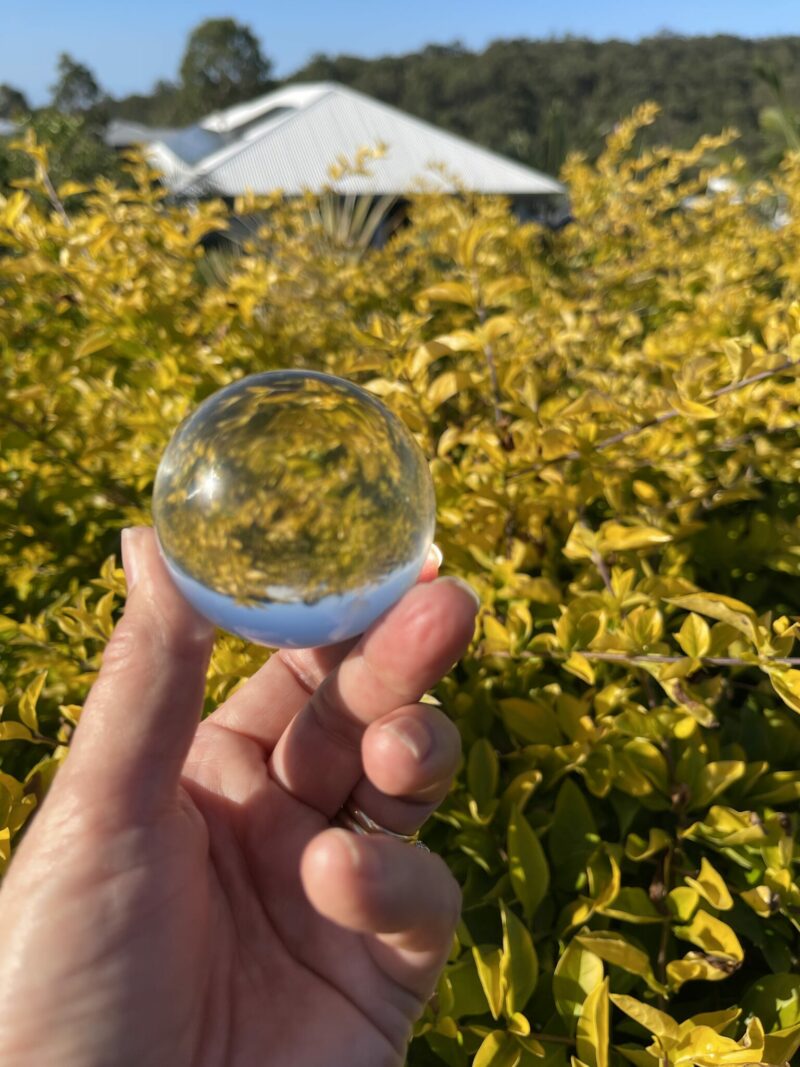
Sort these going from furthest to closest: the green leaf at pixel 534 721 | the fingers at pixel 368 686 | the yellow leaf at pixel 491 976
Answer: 1. the green leaf at pixel 534 721
2. the yellow leaf at pixel 491 976
3. the fingers at pixel 368 686

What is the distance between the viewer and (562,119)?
19938 millimetres

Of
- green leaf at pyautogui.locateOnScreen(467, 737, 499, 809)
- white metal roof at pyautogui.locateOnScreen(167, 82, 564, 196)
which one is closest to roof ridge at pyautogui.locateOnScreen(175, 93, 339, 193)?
white metal roof at pyautogui.locateOnScreen(167, 82, 564, 196)

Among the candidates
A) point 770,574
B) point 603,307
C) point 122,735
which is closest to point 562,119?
point 603,307

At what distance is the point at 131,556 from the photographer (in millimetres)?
927

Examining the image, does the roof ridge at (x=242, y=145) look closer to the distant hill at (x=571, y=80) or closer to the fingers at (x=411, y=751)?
the fingers at (x=411, y=751)

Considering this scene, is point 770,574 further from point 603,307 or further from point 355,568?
point 603,307

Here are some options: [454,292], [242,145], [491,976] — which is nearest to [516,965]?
[491,976]

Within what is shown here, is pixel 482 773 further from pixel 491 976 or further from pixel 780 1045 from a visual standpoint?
pixel 780 1045

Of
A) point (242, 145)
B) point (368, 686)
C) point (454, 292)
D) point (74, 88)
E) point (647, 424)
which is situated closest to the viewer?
point (368, 686)

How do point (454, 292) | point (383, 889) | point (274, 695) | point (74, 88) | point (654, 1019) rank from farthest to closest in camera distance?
point (74, 88) < point (454, 292) < point (274, 695) < point (654, 1019) < point (383, 889)

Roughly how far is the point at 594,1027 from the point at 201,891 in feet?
1.79

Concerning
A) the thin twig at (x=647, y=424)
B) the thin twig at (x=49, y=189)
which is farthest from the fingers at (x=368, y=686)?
the thin twig at (x=49, y=189)

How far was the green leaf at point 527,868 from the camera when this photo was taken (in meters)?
1.18

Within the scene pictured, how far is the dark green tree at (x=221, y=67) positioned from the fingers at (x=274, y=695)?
78471 mm
